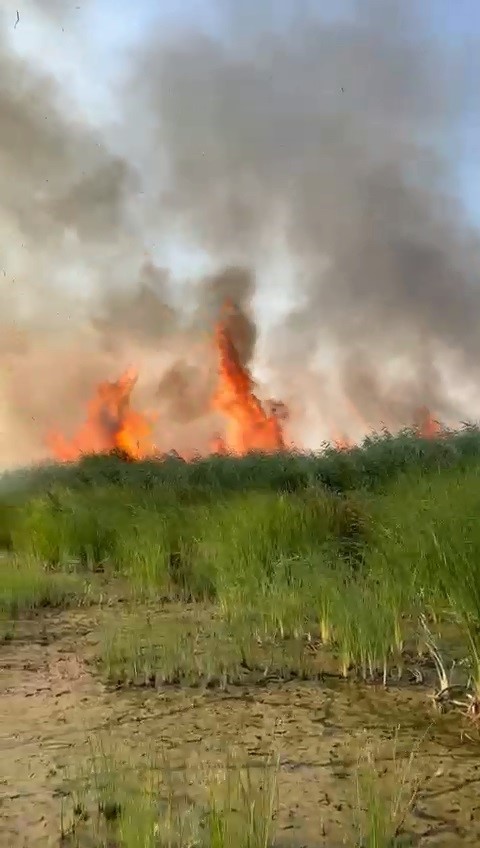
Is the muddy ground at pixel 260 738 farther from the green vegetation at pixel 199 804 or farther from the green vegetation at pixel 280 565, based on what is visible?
the green vegetation at pixel 280 565

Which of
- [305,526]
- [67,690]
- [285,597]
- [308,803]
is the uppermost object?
[305,526]

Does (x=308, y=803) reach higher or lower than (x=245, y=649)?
lower

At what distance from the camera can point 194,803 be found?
276 cm

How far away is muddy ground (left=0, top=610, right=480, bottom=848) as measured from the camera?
8.91 ft

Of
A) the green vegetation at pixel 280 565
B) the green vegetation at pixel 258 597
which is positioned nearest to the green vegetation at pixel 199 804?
the green vegetation at pixel 258 597

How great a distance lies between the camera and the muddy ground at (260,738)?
272 centimetres

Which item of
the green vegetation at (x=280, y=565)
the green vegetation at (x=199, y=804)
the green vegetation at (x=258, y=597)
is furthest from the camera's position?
the green vegetation at (x=280, y=565)

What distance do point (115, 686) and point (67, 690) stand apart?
0.26 metres

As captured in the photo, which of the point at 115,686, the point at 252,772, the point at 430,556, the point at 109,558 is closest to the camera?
the point at 252,772

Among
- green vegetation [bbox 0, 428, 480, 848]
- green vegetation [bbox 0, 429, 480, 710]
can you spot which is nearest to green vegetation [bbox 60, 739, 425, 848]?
green vegetation [bbox 0, 428, 480, 848]

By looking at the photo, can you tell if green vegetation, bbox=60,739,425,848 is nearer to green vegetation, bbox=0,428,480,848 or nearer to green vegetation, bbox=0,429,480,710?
green vegetation, bbox=0,428,480,848

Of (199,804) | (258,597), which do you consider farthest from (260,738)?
(258,597)

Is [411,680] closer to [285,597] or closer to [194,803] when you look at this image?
[285,597]

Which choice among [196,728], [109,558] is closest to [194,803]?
[196,728]
